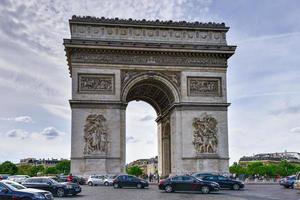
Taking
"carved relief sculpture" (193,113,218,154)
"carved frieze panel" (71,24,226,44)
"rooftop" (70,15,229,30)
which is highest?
"rooftop" (70,15,229,30)

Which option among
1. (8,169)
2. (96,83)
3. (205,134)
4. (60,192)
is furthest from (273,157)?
(60,192)

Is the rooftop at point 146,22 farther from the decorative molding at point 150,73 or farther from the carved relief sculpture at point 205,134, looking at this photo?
the carved relief sculpture at point 205,134

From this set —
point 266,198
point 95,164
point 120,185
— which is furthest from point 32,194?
point 95,164

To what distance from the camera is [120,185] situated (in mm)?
38000

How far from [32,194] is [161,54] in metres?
26.3

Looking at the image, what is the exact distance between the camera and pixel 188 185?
3291cm

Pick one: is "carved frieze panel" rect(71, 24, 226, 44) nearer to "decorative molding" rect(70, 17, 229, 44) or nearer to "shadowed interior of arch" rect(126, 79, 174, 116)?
"decorative molding" rect(70, 17, 229, 44)

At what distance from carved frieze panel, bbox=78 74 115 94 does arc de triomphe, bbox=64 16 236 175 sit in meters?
0.09

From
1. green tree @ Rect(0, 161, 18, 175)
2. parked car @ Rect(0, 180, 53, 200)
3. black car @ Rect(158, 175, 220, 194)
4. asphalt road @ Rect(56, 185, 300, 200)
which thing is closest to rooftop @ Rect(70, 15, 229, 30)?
black car @ Rect(158, 175, 220, 194)

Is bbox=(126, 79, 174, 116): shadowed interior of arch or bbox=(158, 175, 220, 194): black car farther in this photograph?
bbox=(126, 79, 174, 116): shadowed interior of arch

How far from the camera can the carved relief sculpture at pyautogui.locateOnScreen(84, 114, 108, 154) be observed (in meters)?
41.8

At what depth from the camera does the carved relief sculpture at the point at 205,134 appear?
43531 mm

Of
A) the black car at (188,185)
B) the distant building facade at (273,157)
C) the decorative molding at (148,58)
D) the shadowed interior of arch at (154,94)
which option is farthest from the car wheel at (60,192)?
the distant building facade at (273,157)

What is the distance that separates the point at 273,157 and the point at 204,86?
149 meters
